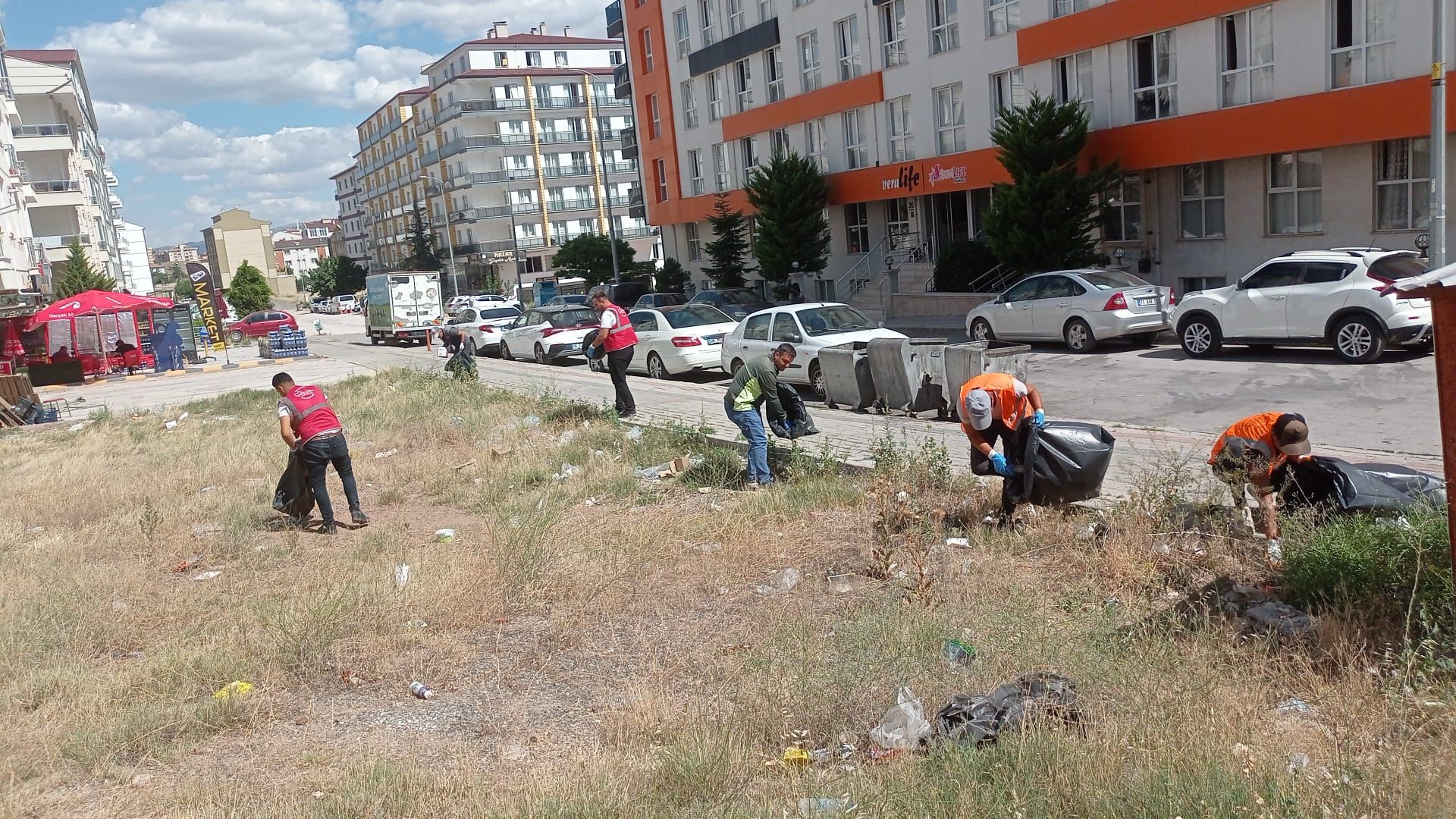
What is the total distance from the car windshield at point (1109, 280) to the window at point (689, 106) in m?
26.0

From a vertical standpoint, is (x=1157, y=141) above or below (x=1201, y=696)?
above

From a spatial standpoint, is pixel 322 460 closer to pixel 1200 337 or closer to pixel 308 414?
pixel 308 414

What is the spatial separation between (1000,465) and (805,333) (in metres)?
8.81

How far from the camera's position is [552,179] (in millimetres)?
83500

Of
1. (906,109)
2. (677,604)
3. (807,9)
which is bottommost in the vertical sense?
(677,604)

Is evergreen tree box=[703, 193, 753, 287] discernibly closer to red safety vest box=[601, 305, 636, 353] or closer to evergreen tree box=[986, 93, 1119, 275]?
evergreen tree box=[986, 93, 1119, 275]

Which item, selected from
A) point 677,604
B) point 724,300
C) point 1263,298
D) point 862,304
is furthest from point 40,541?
point 862,304

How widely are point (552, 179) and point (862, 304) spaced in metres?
55.6

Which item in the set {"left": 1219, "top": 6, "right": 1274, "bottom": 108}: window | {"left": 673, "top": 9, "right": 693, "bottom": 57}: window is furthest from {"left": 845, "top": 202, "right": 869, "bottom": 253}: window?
Result: {"left": 1219, "top": 6, "right": 1274, "bottom": 108}: window

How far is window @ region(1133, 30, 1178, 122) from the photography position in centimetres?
2367

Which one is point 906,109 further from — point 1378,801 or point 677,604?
point 1378,801

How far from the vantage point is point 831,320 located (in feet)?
54.7

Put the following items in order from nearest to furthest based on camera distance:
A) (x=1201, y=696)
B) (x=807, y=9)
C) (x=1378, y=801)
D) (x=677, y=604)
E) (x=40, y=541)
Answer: (x=1378, y=801)
(x=1201, y=696)
(x=677, y=604)
(x=40, y=541)
(x=807, y=9)

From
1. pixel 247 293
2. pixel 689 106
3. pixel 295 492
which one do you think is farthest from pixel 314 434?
pixel 247 293
